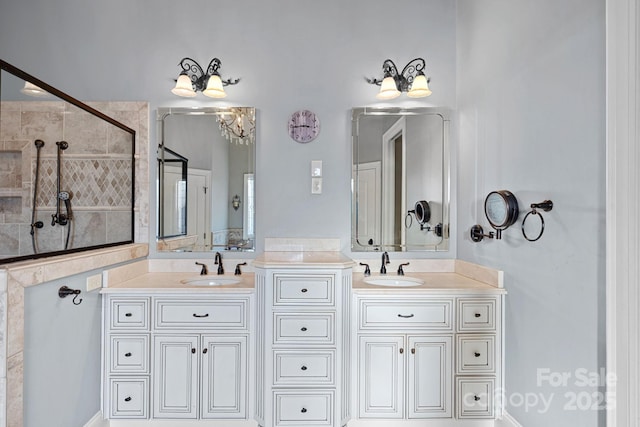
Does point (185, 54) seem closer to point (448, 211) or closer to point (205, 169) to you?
point (205, 169)

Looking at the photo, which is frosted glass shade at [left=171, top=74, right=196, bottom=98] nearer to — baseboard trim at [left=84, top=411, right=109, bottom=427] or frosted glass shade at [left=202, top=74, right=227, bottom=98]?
frosted glass shade at [left=202, top=74, right=227, bottom=98]

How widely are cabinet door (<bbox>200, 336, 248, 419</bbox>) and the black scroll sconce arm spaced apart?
2.36ft

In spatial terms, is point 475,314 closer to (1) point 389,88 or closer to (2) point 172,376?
(1) point 389,88

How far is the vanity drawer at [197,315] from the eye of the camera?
2.12m

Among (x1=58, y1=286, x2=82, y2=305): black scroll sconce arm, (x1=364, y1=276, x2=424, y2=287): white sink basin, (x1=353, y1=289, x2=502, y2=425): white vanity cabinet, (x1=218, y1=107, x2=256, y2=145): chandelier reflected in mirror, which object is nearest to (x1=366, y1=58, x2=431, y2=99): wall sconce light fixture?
(x1=218, y1=107, x2=256, y2=145): chandelier reflected in mirror

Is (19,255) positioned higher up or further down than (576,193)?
further down

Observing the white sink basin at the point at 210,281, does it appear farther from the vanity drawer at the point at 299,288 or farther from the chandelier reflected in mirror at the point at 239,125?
the chandelier reflected in mirror at the point at 239,125

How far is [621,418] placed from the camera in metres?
1.25

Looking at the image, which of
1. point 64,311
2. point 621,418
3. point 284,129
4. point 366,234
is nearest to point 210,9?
point 284,129

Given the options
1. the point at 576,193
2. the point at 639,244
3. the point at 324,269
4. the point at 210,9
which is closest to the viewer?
the point at 639,244

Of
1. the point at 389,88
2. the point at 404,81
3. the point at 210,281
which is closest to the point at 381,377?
the point at 210,281

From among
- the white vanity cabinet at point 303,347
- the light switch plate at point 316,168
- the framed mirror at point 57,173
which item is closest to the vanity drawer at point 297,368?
the white vanity cabinet at point 303,347

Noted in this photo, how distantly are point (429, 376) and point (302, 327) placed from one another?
84cm

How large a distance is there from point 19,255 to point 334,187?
189 centimetres
